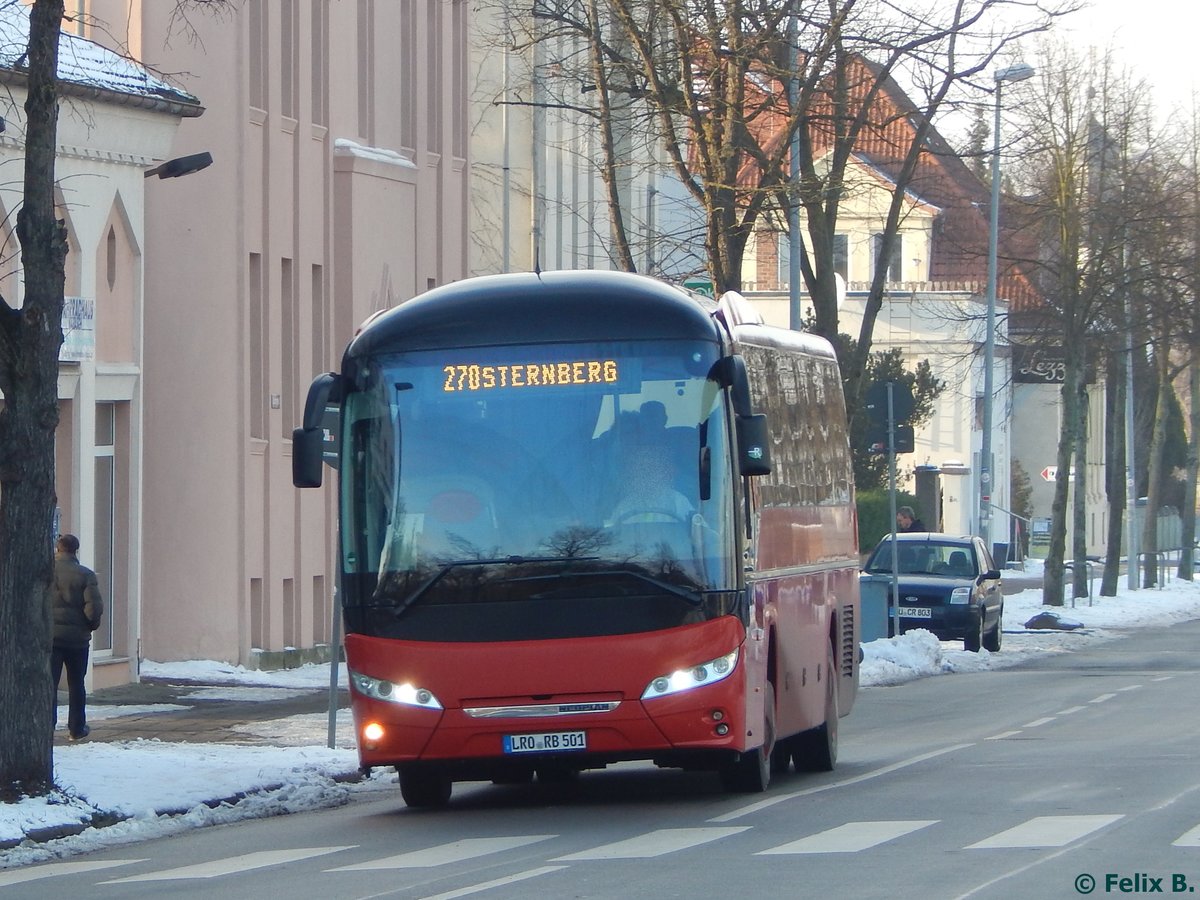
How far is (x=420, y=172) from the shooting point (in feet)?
112

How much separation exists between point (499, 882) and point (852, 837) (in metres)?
2.33

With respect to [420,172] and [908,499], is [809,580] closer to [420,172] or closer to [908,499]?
[420,172]

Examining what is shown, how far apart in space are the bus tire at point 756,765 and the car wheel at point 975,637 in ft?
66.0

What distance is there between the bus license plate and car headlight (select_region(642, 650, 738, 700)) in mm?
437

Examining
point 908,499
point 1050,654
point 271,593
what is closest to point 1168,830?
point 271,593

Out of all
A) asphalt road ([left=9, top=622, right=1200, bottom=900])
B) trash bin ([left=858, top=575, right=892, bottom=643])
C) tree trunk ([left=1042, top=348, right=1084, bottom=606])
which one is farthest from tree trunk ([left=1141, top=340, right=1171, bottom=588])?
asphalt road ([left=9, top=622, right=1200, bottom=900])

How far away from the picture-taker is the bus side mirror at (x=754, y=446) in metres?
13.5

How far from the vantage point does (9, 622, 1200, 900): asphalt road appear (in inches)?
404

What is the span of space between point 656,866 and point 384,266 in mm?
22252

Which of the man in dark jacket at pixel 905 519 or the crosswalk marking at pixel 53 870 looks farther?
the man in dark jacket at pixel 905 519

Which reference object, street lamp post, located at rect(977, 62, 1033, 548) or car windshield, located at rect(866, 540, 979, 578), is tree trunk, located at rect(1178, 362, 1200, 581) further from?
car windshield, located at rect(866, 540, 979, 578)

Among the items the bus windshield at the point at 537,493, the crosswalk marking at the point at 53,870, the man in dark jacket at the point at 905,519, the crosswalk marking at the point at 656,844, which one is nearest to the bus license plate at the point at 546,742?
the bus windshield at the point at 537,493

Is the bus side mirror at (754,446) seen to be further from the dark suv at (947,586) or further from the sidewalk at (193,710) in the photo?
the dark suv at (947,586)

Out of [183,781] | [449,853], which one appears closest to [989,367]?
[183,781]
